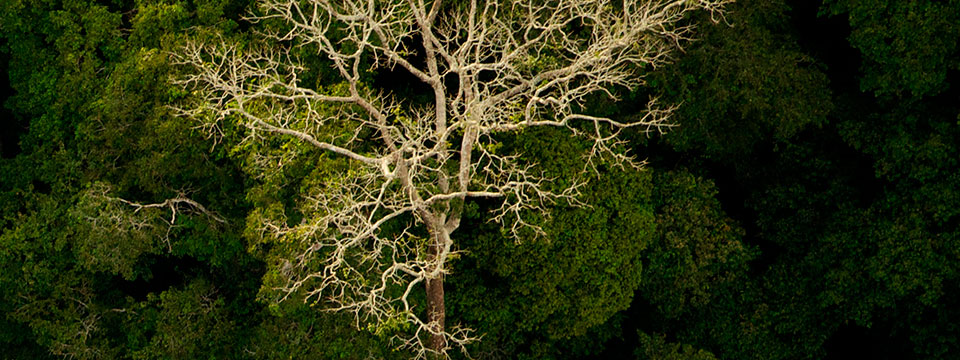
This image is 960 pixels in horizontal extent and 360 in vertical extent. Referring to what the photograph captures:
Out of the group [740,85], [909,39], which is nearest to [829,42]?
[909,39]

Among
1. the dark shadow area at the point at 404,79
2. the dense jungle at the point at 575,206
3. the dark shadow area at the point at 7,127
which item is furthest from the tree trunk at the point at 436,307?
the dark shadow area at the point at 7,127

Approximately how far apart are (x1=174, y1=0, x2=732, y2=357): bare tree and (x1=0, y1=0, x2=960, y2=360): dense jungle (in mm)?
350

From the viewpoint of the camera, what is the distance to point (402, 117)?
58.6ft

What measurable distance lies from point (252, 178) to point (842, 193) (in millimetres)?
11934

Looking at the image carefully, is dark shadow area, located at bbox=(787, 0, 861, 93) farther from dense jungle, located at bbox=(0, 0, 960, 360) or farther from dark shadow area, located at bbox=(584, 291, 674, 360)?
dark shadow area, located at bbox=(584, 291, 674, 360)

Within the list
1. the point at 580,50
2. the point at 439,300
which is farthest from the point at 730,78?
the point at 439,300

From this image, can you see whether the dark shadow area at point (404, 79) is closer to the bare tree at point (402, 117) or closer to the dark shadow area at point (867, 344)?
the bare tree at point (402, 117)

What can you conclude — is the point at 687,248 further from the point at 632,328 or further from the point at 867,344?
the point at 867,344

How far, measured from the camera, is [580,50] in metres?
18.9

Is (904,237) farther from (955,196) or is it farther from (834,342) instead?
(834,342)

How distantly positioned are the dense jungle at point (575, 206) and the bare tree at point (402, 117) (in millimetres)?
350

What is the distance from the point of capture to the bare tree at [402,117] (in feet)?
54.5

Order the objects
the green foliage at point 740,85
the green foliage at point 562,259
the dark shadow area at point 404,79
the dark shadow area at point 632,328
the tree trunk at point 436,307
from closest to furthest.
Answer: the tree trunk at point 436,307, the green foliage at point 562,259, the green foliage at point 740,85, the dark shadow area at point 404,79, the dark shadow area at point 632,328

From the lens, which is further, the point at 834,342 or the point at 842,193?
the point at 834,342
